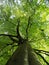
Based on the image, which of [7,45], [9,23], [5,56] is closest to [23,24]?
[9,23]

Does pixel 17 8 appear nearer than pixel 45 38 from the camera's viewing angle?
Yes

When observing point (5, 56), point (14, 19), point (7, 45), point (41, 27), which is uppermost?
point (14, 19)

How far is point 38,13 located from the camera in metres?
8.62

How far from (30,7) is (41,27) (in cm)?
139

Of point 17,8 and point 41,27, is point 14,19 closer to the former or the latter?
point 17,8

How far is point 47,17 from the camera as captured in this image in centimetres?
914

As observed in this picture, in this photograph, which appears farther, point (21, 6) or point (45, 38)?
point (45, 38)

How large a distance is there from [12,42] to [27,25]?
125cm

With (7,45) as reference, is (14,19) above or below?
above

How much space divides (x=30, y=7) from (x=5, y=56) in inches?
126

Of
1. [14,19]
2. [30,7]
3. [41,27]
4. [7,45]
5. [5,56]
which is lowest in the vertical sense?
[5,56]

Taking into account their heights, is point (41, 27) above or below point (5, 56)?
above

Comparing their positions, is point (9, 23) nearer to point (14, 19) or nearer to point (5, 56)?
point (14, 19)

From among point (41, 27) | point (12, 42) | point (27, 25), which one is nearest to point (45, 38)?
point (41, 27)
